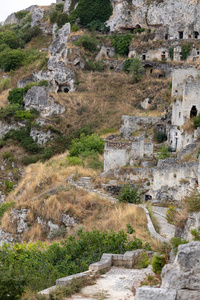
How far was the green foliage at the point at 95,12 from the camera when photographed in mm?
47188

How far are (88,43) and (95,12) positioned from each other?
6727 millimetres

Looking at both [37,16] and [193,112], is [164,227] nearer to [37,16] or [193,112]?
[193,112]

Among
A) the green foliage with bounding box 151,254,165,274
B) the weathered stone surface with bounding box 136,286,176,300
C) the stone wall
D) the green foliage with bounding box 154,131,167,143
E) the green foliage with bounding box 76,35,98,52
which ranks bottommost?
the green foliage with bounding box 151,254,165,274

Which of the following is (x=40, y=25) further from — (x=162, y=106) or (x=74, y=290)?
(x=74, y=290)

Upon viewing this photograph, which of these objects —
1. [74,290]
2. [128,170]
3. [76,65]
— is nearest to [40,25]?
[76,65]

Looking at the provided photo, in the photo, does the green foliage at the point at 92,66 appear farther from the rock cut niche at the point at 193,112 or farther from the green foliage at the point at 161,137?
the rock cut niche at the point at 193,112

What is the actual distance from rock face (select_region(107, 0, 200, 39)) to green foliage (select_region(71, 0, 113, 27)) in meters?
0.70

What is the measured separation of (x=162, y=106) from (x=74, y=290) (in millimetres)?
27087

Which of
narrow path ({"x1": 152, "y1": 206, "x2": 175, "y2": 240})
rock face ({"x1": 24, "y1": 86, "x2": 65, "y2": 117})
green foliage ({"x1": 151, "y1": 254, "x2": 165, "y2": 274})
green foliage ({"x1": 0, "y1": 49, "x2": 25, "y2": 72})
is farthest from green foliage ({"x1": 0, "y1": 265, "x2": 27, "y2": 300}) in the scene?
green foliage ({"x1": 0, "y1": 49, "x2": 25, "y2": 72})

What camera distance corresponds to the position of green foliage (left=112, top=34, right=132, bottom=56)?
42.9m

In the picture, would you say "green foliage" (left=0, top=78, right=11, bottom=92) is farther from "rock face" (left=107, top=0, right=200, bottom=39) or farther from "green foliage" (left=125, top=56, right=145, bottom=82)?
"rock face" (left=107, top=0, right=200, bottom=39)

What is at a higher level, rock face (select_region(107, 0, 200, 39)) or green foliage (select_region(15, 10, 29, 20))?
green foliage (select_region(15, 10, 29, 20))

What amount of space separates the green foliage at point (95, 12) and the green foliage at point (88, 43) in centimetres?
528

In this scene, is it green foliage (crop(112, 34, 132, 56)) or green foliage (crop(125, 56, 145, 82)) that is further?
green foliage (crop(112, 34, 132, 56))
